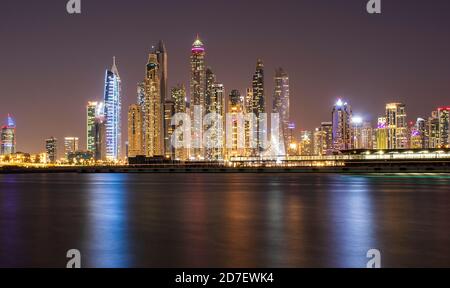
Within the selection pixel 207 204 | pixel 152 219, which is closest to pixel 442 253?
pixel 152 219

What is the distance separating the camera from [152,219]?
26562 mm

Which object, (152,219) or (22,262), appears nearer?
(22,262)

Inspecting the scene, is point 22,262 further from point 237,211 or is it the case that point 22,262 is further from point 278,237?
point 237,211

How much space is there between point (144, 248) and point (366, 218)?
12.4m

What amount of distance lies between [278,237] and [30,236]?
9442 millimetres

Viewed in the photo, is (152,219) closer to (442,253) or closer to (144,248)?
(144,248)

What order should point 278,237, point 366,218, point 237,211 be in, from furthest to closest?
1. point 237,211
2. point 366,218
3. point 278,237
